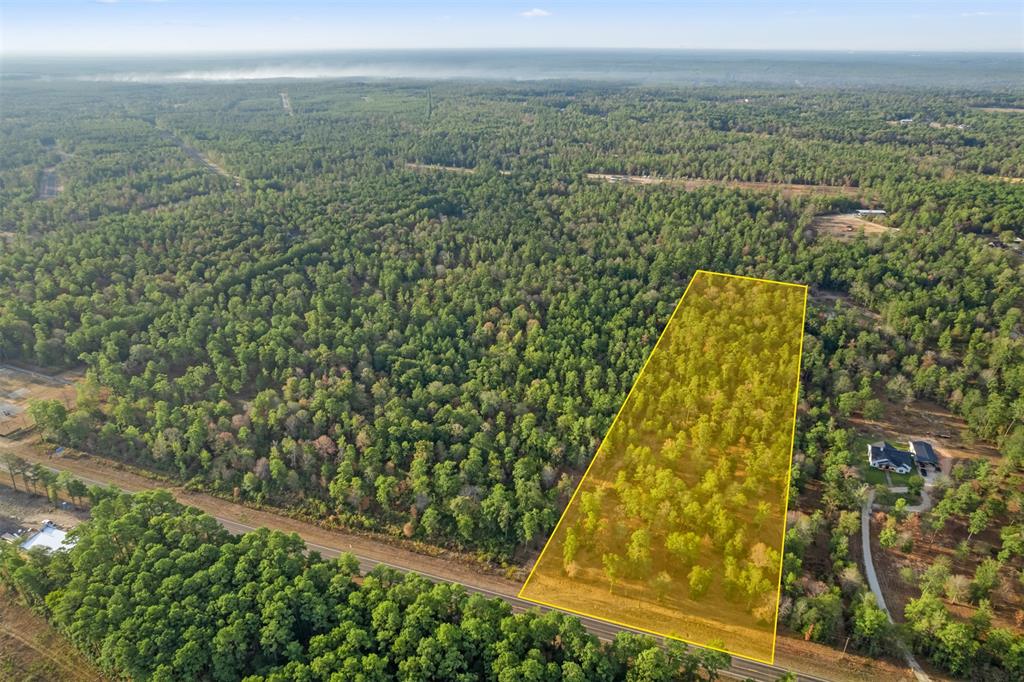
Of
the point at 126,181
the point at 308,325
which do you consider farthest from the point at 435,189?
the point at 126,181

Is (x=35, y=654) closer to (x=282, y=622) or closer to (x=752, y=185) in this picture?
(x=282, y=622)

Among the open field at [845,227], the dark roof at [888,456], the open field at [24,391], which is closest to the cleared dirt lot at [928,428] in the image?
the dark roof at [888,456]

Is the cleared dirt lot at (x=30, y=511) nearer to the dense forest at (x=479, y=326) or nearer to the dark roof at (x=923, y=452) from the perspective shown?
the dense forest at (x=479, y=326)

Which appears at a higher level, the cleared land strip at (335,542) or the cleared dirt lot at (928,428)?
the cleared dirt lot at (928,428)

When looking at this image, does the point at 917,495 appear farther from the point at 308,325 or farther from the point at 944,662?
the point at 308,325

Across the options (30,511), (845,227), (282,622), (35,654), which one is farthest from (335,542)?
(845,227)
